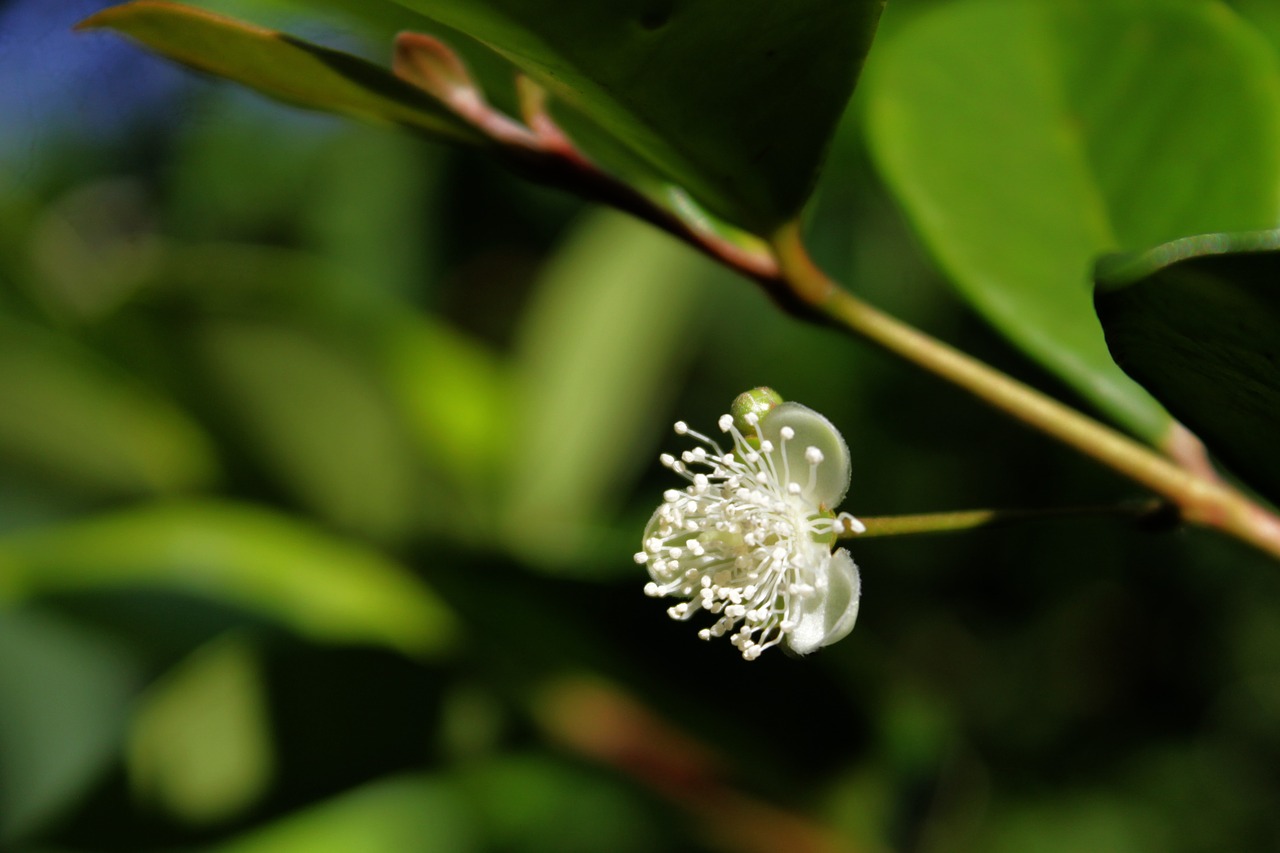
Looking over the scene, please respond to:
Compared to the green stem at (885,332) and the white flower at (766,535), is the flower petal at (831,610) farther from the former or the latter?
the green stem at (885,332)

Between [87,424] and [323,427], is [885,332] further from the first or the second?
[87,424]

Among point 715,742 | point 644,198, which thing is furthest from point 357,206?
point 644,198

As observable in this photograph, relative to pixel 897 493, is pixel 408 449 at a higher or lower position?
higher

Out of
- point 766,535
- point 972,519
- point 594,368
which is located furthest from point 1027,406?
point 594,368

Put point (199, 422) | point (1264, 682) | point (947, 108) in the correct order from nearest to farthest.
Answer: point (947, 108)
point (199, 422)
point (1264, 682)

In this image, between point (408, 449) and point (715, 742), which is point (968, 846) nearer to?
point (715, 742)

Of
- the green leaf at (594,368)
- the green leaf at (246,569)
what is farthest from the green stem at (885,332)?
the green leaf at (594,368)

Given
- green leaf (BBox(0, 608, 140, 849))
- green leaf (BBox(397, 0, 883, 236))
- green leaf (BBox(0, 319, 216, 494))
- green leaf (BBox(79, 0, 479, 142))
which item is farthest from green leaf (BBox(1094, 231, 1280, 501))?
green leaf (BBox(0, 608, 140, 849))
